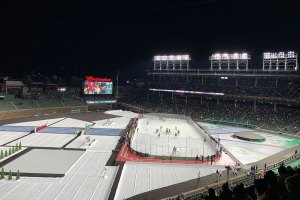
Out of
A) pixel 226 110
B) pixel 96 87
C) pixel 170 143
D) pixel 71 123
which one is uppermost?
pixel 96 87

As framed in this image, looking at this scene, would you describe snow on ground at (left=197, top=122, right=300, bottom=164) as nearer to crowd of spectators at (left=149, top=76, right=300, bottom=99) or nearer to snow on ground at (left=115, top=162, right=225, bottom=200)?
snow on ground at (left=115, top=162, right=225, bottom=200)

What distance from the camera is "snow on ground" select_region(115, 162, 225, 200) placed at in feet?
75.6

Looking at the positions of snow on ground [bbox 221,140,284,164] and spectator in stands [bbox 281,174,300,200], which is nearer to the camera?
spectator in stands [bbox 281,174,300,200]

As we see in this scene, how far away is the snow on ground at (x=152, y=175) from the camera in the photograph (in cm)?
2303

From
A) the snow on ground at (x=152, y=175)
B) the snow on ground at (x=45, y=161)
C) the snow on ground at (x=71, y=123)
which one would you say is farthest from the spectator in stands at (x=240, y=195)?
the snow on ground at (x=71, y=123)

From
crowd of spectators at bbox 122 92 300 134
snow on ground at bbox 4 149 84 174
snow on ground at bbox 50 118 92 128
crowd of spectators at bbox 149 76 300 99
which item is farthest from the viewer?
crowd of spectators at bbox 149 76 300 99

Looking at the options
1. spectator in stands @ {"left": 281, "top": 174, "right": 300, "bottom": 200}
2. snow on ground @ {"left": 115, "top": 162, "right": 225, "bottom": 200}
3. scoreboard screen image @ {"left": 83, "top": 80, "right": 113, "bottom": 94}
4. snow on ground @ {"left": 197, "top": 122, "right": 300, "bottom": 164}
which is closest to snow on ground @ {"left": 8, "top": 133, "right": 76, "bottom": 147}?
snow on ground @ {"left": 115, "top": 162, "right": 225, "bottom": 200}

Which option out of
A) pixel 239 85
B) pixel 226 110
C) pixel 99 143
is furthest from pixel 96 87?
pixel 239 85

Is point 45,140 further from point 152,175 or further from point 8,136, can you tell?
point 152,175

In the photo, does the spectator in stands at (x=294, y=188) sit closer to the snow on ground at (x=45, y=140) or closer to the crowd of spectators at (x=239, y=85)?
the snow on ground at (x=45, y=140)

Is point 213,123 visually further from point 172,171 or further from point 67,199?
point 67,199

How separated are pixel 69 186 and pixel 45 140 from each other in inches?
810

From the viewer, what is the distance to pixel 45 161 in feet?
99.0

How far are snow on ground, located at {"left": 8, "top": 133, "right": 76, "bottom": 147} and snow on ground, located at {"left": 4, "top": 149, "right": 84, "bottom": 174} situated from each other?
3.46 metres
